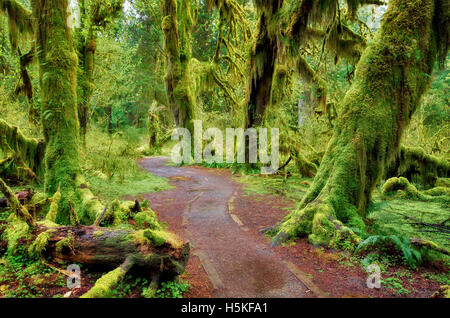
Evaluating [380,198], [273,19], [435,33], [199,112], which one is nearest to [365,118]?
[435,33]

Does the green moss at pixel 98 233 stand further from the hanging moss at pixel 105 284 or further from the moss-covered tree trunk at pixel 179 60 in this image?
the moss-covered tree trunk at pixel 179 60

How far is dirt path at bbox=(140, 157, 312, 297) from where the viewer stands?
3381 millimetres

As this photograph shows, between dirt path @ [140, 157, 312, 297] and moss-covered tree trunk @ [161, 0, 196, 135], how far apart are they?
902 cm

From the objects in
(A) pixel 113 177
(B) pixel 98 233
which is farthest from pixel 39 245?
(A) pixel 113 177

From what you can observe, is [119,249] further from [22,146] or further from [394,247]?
[22,146]

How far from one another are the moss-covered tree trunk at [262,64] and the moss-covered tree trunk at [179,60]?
4.55 metres

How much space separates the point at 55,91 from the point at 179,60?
434 inches

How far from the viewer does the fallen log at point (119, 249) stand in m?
3.16

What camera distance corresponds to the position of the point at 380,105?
16.9ft

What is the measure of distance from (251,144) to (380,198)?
23.5 ft

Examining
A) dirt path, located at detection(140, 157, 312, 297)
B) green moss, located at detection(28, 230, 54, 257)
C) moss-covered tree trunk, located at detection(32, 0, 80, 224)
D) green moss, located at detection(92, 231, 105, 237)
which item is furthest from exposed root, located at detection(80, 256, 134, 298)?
moss-covered tree trunk, located at detection(32, 0, 80, 224)

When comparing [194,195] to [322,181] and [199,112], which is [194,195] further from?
[199,112]

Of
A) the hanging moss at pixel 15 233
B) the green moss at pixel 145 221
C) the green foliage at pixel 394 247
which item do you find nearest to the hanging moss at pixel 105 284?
the hanging moss at pixel 15 233

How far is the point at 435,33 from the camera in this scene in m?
5.13
